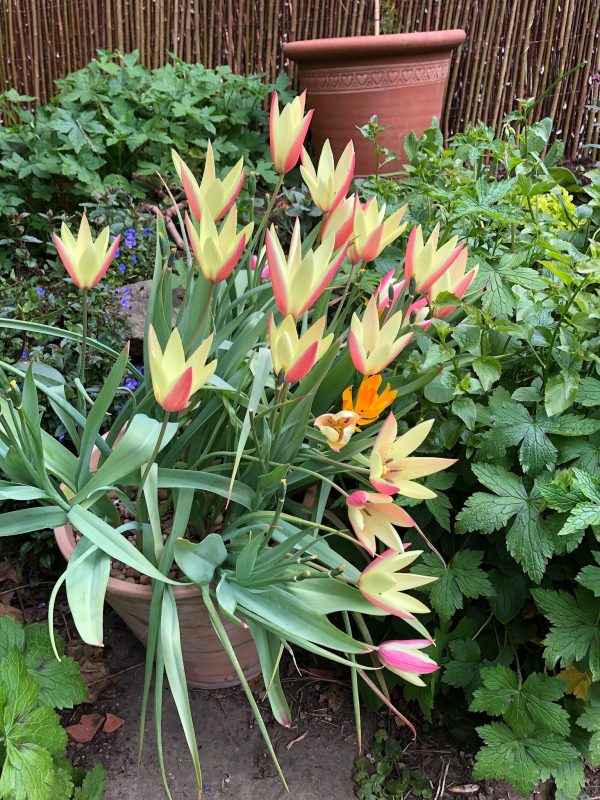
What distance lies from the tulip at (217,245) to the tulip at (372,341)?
181 millimetres

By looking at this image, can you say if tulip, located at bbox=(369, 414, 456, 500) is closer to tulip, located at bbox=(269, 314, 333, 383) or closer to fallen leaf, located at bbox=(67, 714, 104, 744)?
tulip, located at bbox=(269, 314, 333, 383)

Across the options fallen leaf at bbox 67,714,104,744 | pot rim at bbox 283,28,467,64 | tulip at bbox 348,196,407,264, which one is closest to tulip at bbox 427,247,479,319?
tulip at bbox 348,196,407,264

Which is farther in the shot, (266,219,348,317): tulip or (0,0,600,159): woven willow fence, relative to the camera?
(0,0,600,159): woven willow fence

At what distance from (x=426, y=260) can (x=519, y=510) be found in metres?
0.45

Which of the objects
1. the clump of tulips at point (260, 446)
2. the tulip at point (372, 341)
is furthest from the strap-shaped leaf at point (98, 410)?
the tulip at point (372, 341)

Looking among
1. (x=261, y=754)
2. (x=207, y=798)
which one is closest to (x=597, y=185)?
(x=261, y=754)

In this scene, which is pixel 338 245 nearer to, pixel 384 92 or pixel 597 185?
pixel 597 185

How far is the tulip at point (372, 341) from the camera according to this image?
90 centimetres

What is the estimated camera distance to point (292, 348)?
0.83 m

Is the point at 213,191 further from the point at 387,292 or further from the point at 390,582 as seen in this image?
the point at 390,582

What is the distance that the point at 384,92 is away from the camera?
2703 millimetres

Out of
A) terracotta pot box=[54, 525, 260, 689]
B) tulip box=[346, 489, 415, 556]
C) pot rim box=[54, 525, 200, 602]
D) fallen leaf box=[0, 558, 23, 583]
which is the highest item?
tulip box=[346, 489, 415, 556]

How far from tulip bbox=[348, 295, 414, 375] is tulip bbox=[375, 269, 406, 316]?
0.36ft

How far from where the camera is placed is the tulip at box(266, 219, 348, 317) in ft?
2.72
